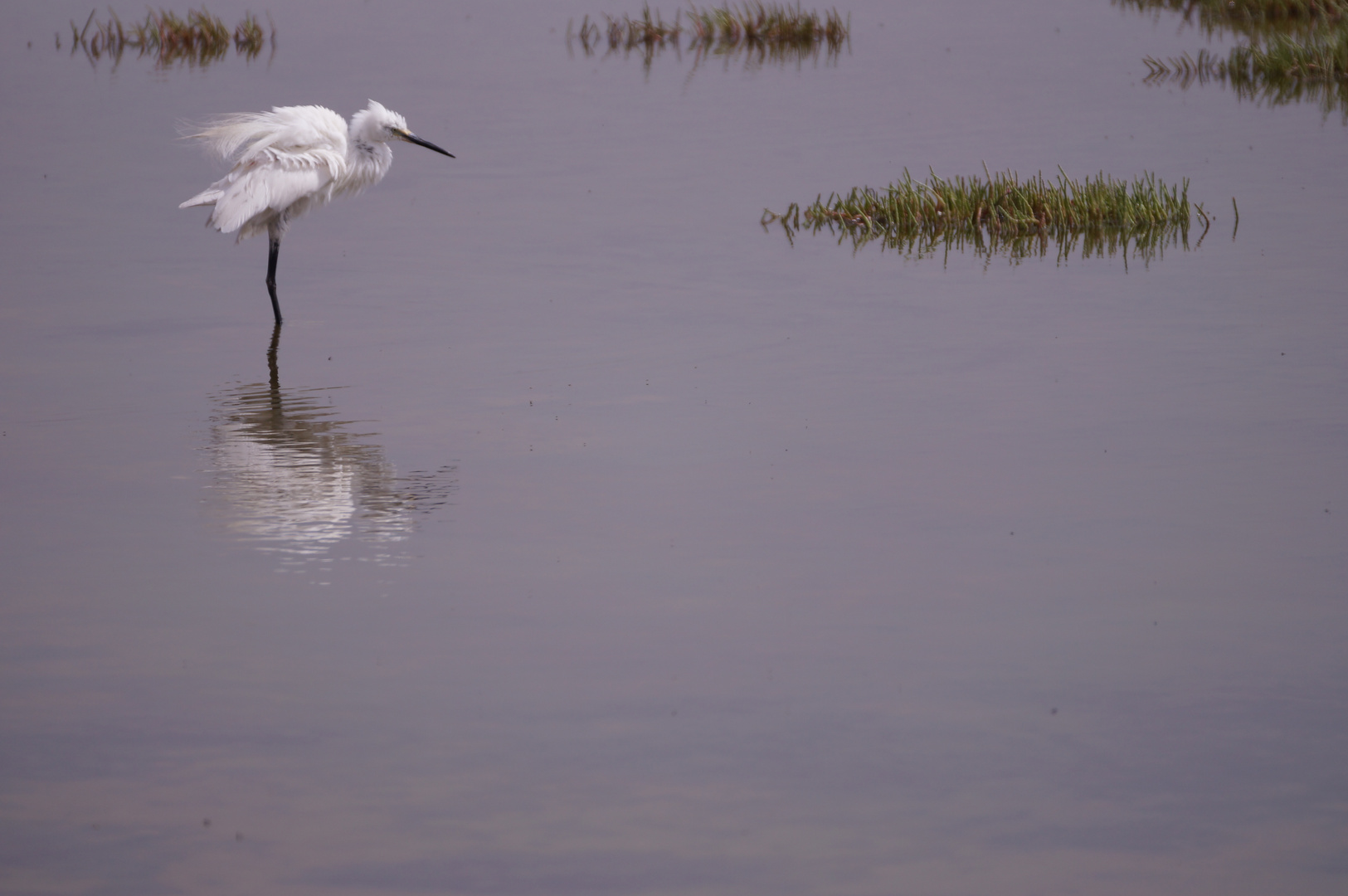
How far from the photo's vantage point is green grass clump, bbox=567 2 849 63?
3219cm

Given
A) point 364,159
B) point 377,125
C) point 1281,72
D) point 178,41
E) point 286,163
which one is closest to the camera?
point 286,163

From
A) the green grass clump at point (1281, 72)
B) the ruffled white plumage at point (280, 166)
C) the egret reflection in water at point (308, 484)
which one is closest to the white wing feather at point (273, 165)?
the ruffled white plumage at point (280, 166)

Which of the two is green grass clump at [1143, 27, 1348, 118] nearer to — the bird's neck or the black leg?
the bird's neck

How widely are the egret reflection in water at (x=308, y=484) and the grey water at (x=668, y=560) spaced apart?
33 mm

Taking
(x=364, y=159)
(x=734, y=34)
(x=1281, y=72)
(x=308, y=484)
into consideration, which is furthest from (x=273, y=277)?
(x=734, y=34)

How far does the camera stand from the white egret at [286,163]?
39.6 ft

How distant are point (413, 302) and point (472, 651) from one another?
22.1 feet

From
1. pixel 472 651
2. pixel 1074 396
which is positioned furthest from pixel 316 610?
pixel 1074 396

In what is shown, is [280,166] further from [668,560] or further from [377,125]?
[668,560]

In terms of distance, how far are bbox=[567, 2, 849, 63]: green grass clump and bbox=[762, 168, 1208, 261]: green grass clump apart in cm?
1751

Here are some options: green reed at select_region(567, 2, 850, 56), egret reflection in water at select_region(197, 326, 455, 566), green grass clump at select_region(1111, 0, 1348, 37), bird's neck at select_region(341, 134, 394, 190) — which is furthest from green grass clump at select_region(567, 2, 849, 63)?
egret reflection in water at select_region(197, 326, 455, 566)

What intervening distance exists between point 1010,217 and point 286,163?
602cm

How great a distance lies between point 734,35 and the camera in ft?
108

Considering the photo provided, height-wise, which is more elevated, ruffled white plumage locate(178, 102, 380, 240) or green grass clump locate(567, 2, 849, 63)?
green grass clump locate(567, 2, 849, 63)
